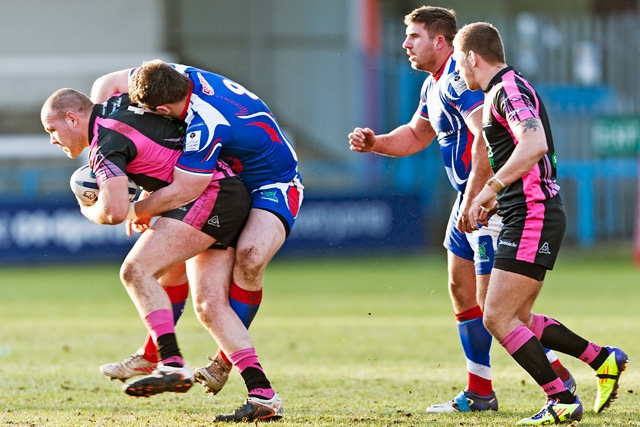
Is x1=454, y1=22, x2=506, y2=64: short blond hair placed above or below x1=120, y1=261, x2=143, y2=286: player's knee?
above

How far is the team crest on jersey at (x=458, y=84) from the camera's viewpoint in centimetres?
660

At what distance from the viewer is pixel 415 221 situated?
1955 centimetres

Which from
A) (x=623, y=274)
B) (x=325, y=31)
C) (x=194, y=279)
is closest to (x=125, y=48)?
(x=325, y=31)

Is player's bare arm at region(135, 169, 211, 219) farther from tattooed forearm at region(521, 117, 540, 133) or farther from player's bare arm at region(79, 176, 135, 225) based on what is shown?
tattooed forearm at region(521, 117, 540, 133)

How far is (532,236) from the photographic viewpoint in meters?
6.04

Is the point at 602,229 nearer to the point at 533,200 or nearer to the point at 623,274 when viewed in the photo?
the point at 623,274

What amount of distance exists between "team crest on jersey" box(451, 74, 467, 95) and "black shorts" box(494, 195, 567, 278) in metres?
0.88

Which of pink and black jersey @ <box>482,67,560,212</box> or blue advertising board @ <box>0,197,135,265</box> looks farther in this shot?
blue advertising board @ <box>0,197,135,265</box>

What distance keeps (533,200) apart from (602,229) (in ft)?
57.2

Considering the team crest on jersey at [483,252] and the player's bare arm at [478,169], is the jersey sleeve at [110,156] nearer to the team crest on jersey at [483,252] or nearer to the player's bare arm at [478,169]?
the player's bare arm at [478,169]

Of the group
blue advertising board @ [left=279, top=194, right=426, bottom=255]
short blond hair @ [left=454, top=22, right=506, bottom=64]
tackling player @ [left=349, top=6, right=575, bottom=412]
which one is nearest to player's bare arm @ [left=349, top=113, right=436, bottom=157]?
tackling player @ [left=349, top=6, right=575, bottom=412]

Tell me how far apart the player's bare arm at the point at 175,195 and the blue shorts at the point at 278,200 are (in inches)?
17.0

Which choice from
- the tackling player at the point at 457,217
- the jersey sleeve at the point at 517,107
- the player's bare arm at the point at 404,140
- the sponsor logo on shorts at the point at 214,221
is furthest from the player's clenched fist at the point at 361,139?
the jersey sleeve at the point at 517,107

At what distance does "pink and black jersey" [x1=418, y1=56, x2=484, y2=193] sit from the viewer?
6.65m
